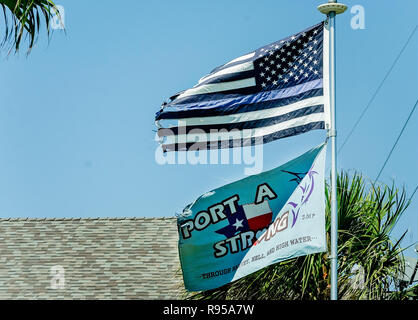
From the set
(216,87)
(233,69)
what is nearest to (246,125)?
(216,87)

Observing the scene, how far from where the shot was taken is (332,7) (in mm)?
12570

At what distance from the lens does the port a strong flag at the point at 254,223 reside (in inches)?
468

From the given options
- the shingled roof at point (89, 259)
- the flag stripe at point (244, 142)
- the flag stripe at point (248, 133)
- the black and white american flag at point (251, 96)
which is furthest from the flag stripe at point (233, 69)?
the shingled roof at point (89, 259)

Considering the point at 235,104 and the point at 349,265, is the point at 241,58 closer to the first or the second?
the point at 235,104

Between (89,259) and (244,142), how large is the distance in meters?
8.82

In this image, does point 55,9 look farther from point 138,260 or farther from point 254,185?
point 138,260

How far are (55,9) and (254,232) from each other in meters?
4.41

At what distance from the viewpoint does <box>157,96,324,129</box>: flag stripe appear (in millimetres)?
12367

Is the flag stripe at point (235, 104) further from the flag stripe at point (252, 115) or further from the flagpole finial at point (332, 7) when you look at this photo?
the flagpole finial at point (332, 7)

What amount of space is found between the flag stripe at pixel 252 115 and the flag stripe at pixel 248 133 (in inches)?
6.6

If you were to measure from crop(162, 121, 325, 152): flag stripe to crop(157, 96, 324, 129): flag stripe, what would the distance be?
0.98 feet

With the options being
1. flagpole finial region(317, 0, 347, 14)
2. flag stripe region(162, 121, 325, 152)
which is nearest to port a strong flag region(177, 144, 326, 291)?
flag stripe region(162, 121, 325, 152)
